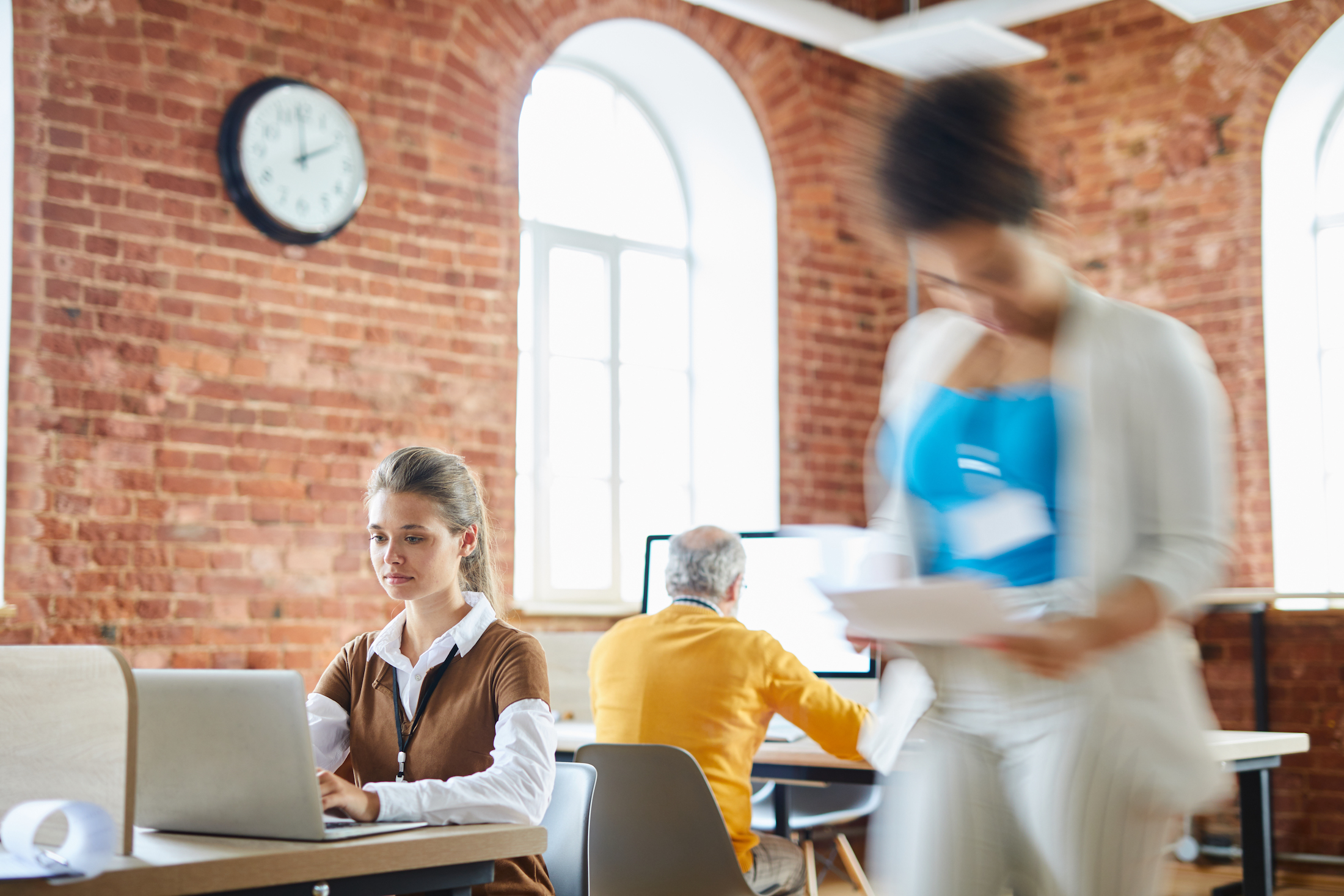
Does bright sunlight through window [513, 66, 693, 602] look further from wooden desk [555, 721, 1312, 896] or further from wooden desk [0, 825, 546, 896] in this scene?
wooden desk [0, 825, 546, 896]

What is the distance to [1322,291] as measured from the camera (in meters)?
5.52

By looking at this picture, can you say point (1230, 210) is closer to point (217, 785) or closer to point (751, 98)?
point (751, 98)

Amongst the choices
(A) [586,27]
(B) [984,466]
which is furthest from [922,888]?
(A) [586,27]

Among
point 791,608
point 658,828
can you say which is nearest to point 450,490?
point 658,828

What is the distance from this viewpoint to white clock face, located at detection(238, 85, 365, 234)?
14.2 ft

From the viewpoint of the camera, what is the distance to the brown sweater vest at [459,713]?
221cm

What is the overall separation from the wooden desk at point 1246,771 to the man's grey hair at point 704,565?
41 centimetres

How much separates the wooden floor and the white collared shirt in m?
3.11

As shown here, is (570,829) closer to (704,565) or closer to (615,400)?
(704,565)

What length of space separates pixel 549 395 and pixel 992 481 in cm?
434

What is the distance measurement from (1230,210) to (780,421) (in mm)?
1952

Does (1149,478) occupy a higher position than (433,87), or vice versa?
(433,87)

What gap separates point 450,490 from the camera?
245cm

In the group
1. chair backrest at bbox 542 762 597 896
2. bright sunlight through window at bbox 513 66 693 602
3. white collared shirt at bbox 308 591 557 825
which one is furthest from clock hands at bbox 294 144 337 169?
chair backrest at bbox 542 762 597 896
